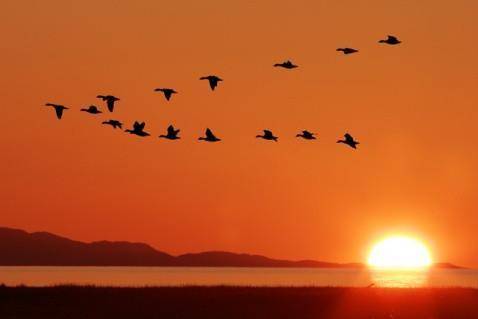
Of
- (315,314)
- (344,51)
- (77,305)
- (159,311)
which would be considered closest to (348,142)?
(344,51)

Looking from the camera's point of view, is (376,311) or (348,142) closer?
(348,142)

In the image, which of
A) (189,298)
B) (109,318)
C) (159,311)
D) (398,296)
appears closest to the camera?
(109,318)

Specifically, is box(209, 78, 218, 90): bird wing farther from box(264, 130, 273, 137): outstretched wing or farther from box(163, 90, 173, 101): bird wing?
box(264, 130, 273, 137): outstretched wing

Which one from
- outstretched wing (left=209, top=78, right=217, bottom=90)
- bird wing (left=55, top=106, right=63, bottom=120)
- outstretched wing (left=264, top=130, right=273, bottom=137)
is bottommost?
outstretched wing (left=264, top=130, right=273, bottom=137)

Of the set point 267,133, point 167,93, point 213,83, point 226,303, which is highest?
point 167,93

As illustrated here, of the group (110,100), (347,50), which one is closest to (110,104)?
(110,100)

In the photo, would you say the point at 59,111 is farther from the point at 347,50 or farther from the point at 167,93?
the point at 347,50

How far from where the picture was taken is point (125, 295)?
5712cm

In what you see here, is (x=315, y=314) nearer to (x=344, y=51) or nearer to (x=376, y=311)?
(x=376, y=311)

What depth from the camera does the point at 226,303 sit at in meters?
54.1

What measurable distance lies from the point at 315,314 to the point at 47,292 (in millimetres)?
14665

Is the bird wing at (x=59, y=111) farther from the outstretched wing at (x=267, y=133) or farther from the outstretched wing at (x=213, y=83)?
the outstretched wing at (x=267, y=133)

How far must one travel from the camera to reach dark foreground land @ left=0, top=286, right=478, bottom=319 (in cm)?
4972

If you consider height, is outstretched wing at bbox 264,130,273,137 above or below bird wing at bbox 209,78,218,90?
below
